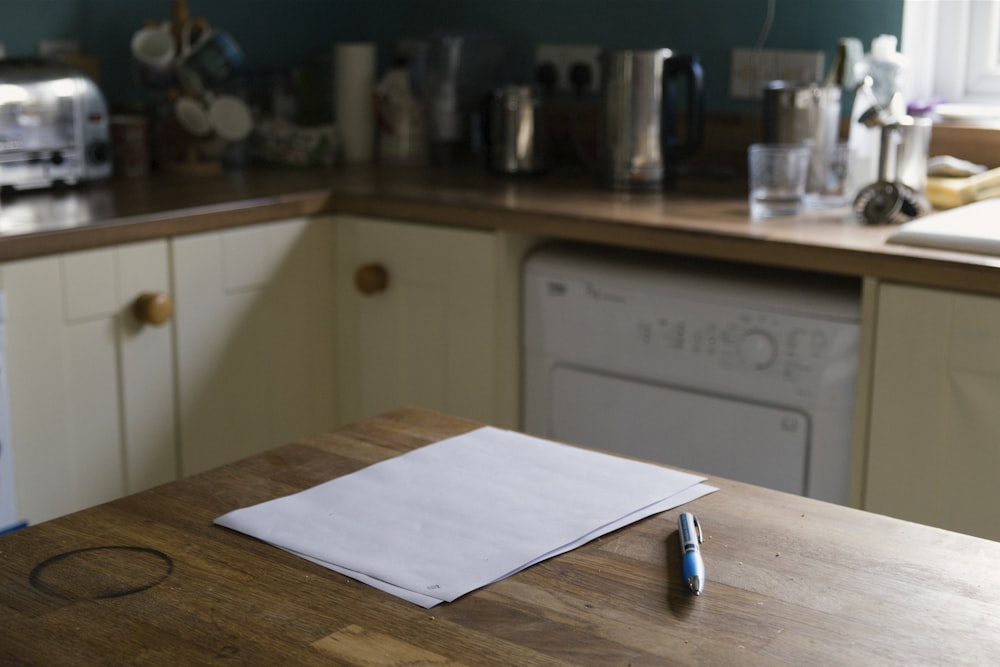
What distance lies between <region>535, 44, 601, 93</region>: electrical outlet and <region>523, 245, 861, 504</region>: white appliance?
0.72m

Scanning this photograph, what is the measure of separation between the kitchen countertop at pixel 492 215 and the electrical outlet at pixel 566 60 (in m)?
0.33

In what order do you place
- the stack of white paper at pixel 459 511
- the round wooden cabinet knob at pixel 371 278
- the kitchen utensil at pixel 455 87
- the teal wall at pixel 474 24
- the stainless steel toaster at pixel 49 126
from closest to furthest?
1. the stack of white paper at pixel 459 511
2. the stainless steel toaster at pixel 49 126
3. the round wooden cabinet knob at pixel 371 278
4. the teal wall at pixel 474 24
5. the kitchen utensil at pixel 455 87

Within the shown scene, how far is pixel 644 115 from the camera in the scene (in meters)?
2.50

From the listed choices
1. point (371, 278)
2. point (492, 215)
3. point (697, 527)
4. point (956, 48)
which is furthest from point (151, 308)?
point (956, 48)

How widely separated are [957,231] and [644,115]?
80 cm

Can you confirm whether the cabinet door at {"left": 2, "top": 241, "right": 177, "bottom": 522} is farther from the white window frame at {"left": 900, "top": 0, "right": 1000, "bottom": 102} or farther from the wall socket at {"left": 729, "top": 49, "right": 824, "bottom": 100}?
the white window frame at {"left": 900, "top": 0, "right": 1000, "bottom": 102}

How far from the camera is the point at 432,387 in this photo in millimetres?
2551

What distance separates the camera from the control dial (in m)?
2.03

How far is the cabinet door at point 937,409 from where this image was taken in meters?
1.79

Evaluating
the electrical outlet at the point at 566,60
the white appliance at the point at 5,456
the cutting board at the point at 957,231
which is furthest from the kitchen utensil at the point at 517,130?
the white appliance at the point at 5,456

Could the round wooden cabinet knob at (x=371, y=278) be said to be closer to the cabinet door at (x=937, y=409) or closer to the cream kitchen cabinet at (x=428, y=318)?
the cream kitchen cabinet at (x=428, y=318)

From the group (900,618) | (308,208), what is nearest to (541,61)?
(308,208)

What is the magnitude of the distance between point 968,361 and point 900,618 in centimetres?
113

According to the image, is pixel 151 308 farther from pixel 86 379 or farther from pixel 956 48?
pixel 956 48
